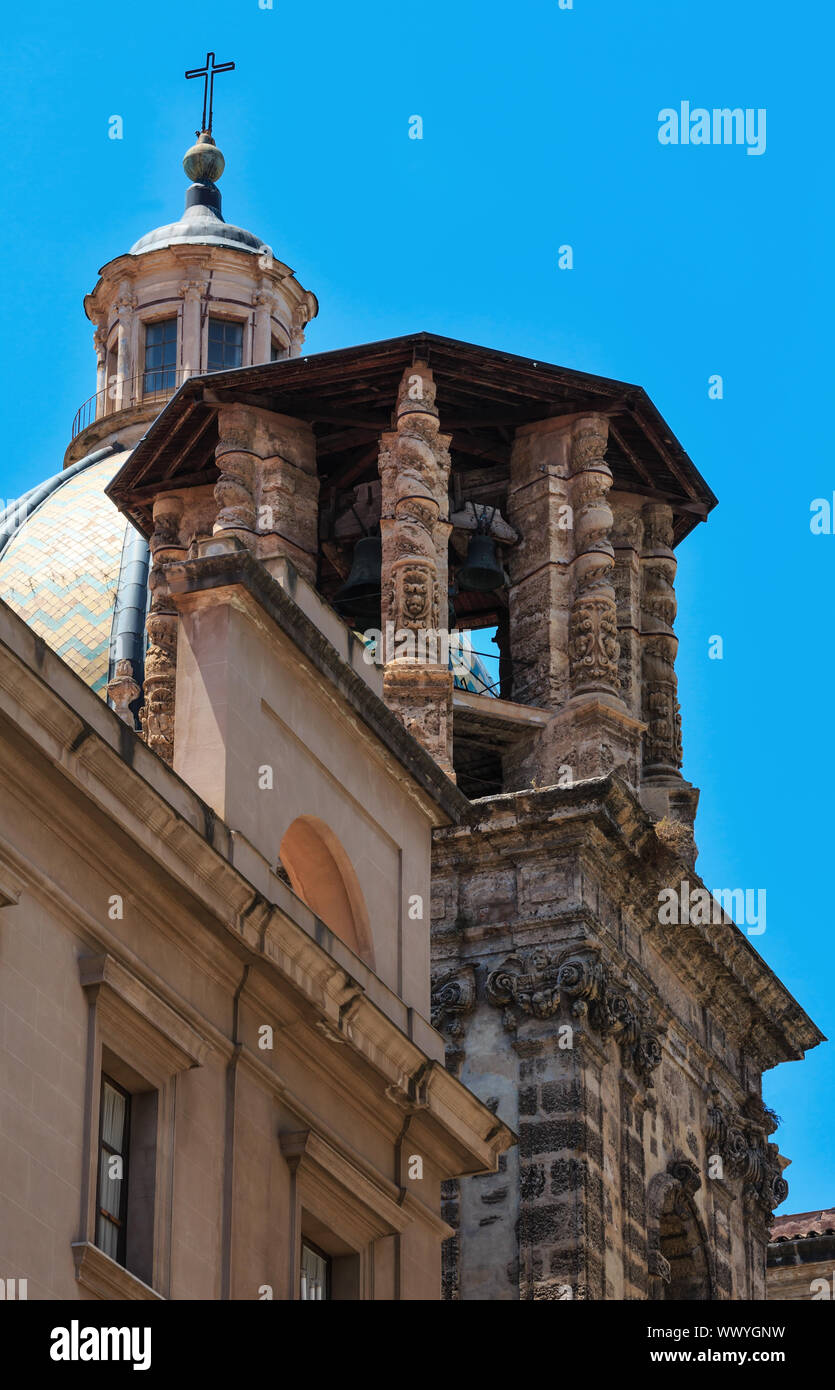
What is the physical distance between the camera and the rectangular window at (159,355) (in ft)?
220

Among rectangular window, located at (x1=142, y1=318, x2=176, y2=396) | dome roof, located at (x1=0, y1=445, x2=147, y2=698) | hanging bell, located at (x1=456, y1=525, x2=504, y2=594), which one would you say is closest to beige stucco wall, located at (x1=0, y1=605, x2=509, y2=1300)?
hanging bell, located at (x1=456, y1=525, x2=504, y2=594)

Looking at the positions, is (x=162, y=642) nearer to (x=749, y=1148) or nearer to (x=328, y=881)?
(x=749, y=1148)

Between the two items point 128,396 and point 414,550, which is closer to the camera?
point 414,550

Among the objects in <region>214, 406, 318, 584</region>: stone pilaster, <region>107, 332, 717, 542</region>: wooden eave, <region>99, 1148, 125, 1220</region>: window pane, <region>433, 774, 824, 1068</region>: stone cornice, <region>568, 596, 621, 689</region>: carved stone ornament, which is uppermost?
<region>107, 332, 717, 542</region>: wooden eave

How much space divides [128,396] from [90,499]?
2.68 m

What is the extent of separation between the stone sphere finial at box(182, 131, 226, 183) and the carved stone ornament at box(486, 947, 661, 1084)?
129 feet

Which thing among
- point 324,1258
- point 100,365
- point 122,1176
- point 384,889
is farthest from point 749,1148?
point 100,365

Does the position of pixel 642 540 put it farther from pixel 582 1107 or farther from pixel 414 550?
pixel 582 1107

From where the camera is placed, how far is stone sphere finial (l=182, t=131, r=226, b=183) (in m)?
69.4

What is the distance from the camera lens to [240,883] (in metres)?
22.3

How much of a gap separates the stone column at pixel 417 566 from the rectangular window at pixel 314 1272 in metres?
9.53

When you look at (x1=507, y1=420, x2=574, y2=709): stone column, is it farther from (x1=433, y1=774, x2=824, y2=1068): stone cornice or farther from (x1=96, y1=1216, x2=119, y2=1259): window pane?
(x1=96, y1=1216, x2=119, y2=1259): window pane

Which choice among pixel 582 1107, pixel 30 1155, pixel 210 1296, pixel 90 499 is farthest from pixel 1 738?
pixel 90 499

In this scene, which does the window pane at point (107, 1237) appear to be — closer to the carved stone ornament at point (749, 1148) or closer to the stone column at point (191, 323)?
the carved stone ornament at point (749, 1148)
